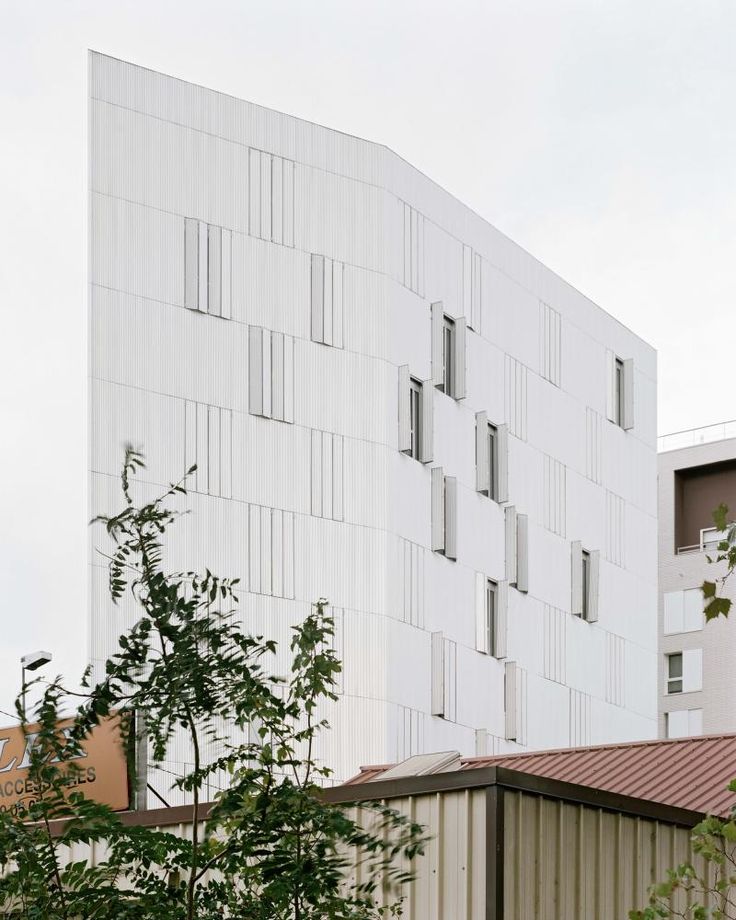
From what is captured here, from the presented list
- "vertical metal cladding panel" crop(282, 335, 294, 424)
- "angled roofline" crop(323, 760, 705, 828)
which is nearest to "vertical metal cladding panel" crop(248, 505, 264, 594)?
"vertical metal cladding panel" crop(282, 335, 294, 424)

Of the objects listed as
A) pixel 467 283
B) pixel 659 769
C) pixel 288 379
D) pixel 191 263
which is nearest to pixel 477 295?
pixel 467 283

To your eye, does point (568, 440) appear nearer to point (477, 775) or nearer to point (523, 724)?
point (523, 724)

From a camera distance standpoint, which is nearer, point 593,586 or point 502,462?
point 502,462

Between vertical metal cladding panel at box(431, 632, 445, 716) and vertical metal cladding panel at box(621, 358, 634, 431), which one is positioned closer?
vertical metal cladding panel at box(431, 632, 445, 716)

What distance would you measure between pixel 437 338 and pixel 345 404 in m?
3.99

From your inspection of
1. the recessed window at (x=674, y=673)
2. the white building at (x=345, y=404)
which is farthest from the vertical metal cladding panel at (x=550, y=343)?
the recessed window at (x=674, y=673)

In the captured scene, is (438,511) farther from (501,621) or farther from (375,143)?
(375,143)

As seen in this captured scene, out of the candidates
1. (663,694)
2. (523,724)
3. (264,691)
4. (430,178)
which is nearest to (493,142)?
(430,178)

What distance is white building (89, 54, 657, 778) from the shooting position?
3888cm

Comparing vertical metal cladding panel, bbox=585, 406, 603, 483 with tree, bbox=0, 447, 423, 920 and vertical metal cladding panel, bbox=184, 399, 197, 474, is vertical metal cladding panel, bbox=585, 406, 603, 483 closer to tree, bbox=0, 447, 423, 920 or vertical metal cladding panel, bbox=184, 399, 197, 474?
vertical metal cladding panel, bbox=184, 399, 197, 474

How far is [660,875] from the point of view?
1373cm

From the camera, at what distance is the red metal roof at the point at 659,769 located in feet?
54.6

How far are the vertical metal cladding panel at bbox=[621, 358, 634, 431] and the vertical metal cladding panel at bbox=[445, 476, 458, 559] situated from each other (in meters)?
10.3

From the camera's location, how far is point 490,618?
45.4 meters
